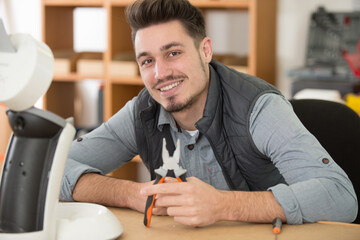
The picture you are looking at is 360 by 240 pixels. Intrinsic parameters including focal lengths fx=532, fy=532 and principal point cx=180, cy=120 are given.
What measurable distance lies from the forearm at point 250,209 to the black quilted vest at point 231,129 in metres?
0.34

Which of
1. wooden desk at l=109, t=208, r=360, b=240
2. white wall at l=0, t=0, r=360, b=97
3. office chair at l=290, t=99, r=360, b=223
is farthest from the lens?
white wall at l=0, t=0, r=360, b=97

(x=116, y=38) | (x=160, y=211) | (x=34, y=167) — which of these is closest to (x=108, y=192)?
(x=160, y=211)

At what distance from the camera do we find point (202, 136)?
1.60 m

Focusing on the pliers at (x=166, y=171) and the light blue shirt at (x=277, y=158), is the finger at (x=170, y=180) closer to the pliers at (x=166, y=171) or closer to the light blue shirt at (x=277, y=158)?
the pliers at (x=166, y=171)

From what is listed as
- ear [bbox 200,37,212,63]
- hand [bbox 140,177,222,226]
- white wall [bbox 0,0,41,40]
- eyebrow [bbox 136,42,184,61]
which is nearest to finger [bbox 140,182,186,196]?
hand [bbox 140,177,222,226]

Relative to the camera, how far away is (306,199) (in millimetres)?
1188

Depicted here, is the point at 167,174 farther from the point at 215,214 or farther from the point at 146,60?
Answer: the point at 146,60

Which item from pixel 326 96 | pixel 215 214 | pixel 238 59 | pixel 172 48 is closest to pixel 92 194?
pixel 215 214

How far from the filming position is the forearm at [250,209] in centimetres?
115

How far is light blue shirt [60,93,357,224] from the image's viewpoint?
1.20 metres

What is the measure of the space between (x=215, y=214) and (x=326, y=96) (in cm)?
147

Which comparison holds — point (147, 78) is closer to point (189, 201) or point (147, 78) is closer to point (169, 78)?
point (169, 78)

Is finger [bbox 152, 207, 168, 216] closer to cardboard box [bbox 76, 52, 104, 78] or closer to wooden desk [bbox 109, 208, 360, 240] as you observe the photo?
wooden desk [bbox 109, 208, 360, 240]

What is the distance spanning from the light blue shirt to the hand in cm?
16
